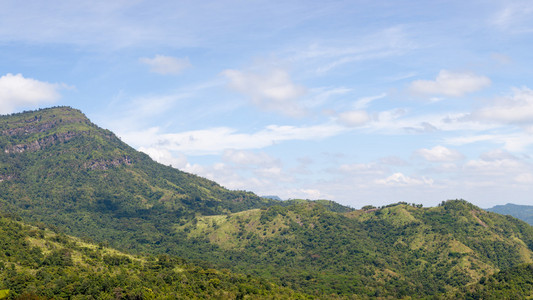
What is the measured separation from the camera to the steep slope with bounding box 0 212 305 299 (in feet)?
427

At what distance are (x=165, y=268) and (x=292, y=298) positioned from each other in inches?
2286

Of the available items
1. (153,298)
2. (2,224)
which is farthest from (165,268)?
(2,224)

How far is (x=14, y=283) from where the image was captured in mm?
127188

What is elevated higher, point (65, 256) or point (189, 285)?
point (65, 256)

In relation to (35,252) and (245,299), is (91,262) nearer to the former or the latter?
(35,252)

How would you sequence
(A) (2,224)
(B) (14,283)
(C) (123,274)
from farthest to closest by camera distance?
(A) (2,224)
(C) (123,274)
(B) (14,283)

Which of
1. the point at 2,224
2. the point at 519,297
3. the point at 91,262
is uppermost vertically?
the point at 2,224

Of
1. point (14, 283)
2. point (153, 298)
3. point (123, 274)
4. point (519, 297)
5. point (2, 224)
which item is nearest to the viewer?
point (14, 283)

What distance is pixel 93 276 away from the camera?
462 feet

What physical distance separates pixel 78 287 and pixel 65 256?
27.9 m

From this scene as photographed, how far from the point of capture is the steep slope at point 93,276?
5123 inches

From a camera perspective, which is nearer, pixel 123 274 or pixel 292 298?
pixel 123 274

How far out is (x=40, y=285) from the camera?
13000 centimetres

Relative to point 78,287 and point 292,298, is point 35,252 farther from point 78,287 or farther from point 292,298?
point 292,298
